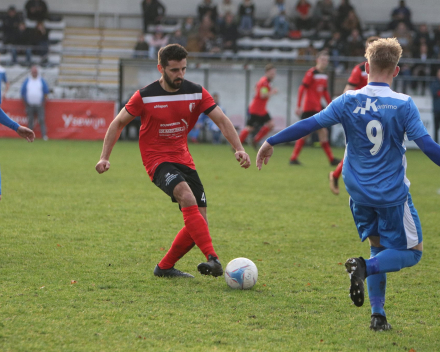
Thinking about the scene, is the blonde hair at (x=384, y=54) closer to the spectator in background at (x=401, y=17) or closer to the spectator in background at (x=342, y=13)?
the spectator in background at (x=342, y=13)

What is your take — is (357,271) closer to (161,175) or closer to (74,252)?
(161,175)

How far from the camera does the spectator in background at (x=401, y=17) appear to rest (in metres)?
24.8

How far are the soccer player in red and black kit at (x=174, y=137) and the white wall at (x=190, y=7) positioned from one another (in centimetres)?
2374

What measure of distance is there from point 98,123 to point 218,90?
4369 mm

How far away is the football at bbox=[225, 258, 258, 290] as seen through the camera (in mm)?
4688

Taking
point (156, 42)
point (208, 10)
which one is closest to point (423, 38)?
point (208, 10)

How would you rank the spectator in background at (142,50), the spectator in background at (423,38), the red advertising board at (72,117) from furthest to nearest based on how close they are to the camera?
the spectator in background at (142,50) → the spectator in background at (423,38) → the red advertising board at (72,117)

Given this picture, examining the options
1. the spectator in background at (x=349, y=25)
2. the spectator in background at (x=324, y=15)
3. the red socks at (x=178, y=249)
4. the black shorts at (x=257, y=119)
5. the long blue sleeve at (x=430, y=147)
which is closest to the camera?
the long blue sleeve at (x=430, y=147)

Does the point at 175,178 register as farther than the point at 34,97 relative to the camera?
No

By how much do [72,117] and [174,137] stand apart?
15896 millimetres

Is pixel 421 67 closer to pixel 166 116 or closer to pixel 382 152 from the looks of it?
pixel 166 116

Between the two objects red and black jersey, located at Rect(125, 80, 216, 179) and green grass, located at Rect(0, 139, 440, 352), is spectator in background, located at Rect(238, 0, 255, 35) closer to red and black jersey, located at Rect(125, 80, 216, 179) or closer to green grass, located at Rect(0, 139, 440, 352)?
green grass, located at Rect(0, 139, 440, 352)

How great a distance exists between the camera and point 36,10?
25469mm

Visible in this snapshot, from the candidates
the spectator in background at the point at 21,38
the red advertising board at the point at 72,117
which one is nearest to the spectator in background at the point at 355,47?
the red advertising board at the point at 72,117
